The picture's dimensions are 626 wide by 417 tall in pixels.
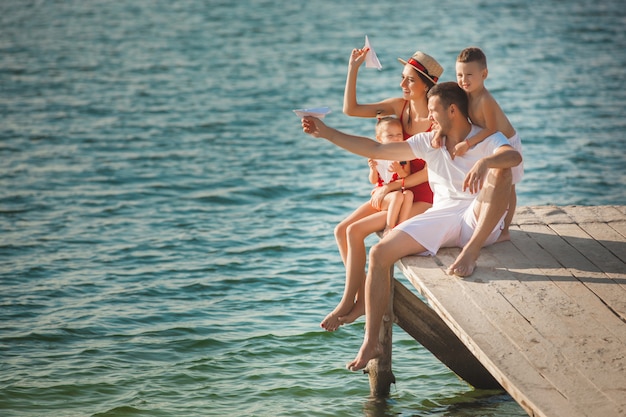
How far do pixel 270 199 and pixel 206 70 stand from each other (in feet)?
30.7

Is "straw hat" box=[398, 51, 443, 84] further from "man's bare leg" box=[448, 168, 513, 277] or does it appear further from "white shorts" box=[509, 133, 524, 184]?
"man's bare leg" box=[448, 168, 513, 277]

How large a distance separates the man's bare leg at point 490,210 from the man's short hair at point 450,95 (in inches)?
18.6

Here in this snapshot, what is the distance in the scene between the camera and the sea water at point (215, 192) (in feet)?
23.2

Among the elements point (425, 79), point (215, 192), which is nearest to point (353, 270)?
point (425, 79)

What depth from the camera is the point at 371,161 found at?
6.32m

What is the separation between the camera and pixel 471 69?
18.4 ft

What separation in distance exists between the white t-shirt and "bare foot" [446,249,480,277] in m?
0.46

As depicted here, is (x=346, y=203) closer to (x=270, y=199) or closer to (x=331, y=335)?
(x=270, y=199)

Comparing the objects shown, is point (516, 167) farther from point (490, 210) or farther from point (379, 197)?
point (379, 197)

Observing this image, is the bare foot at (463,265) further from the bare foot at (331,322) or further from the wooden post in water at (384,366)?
the bare foot at (331,322)

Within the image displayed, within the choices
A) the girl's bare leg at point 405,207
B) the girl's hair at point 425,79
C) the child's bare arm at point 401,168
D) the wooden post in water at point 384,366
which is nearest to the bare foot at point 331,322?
the wooden post in water at point 384,366

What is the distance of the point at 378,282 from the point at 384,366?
1.05 metres

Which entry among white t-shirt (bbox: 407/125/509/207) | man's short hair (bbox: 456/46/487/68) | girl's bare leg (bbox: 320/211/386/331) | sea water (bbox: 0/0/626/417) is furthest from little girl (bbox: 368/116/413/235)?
sea water (bbox: 0/0/626/417)

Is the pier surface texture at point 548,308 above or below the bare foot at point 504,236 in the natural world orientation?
below
